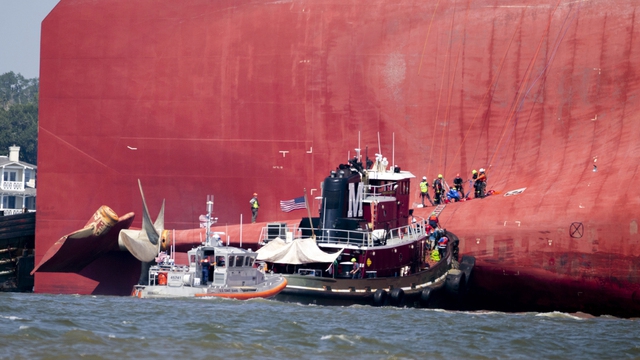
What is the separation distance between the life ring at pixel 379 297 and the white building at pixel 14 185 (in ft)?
144

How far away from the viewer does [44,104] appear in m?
37.5

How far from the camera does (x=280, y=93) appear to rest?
3731cm

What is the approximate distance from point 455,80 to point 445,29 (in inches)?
67.9

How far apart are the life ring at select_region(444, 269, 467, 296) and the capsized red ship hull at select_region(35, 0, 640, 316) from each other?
7.11m

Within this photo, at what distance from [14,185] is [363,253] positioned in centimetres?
4425

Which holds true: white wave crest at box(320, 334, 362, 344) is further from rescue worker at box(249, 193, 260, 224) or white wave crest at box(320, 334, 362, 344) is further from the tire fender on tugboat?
rescue worker at box(249, 193, 260, 224)

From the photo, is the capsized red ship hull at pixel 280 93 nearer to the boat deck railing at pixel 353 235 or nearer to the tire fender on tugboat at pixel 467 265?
the tire fender on tugboat at pixel 467 265

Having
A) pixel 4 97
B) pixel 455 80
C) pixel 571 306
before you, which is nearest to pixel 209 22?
pixel 455 80

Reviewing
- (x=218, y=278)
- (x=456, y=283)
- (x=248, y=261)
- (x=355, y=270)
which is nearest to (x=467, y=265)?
(x=456, y=283)

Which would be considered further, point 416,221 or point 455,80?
point 455,80

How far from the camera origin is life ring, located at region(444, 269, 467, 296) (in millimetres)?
29719

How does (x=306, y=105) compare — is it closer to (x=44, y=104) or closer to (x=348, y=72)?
(x=348, y=72)

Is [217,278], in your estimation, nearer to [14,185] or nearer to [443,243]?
[443,243]

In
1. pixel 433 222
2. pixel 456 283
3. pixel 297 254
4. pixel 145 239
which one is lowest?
pixel 456 283
